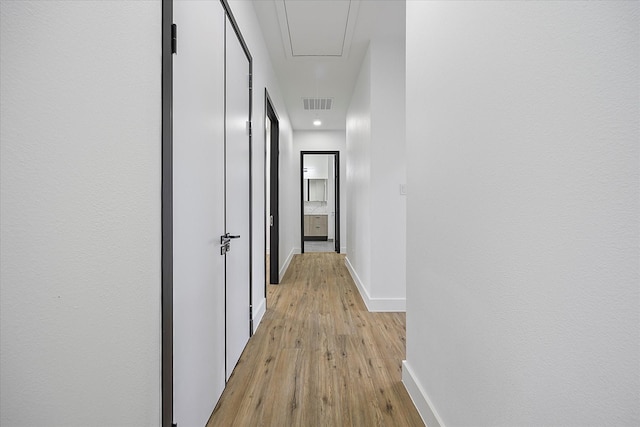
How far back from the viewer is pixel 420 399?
1.63 m

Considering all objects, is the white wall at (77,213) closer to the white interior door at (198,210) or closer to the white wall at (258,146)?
the white interior door at (198,210)

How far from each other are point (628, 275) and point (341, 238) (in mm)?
6707

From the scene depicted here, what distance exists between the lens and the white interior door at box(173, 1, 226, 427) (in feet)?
4.04

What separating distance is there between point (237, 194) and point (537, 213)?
1.77m

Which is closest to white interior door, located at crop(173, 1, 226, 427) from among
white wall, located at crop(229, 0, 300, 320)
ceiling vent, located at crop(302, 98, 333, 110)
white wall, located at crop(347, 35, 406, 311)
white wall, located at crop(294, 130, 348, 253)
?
white wall, located at crop(229, 0, 300, 320)

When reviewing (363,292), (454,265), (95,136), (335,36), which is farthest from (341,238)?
(95,136)

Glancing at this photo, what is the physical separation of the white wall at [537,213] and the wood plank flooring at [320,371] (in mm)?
449

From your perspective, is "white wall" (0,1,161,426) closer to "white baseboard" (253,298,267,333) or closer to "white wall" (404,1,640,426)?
"white wall" (404,1,640,426)

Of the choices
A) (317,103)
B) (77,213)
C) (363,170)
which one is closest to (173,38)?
(77,213)

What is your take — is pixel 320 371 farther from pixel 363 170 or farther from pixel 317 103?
pixel 317 103

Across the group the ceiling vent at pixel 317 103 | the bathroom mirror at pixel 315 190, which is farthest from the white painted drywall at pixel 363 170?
the bathroom mirror at pixel 315 190

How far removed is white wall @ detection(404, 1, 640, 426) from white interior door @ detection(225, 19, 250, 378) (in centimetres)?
119

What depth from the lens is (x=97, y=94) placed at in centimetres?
78

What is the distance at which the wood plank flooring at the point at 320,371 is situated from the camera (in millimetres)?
1630
